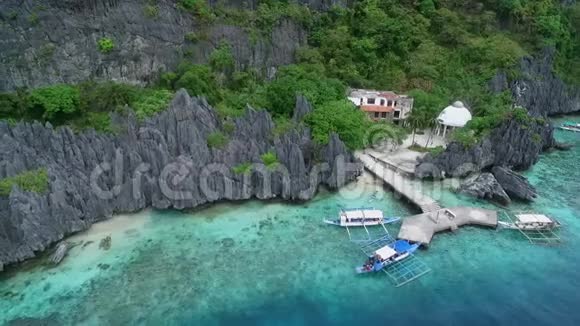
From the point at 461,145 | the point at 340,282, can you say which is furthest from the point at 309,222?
the point at 461,145

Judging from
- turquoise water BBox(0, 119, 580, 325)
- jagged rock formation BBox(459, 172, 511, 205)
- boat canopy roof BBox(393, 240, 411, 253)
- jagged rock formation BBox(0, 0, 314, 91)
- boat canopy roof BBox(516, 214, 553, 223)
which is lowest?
turquoise water BBox(0, 119, 580, 325)

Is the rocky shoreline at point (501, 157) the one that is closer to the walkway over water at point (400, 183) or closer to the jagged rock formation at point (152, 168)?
the walkway over water at point (400, 183)

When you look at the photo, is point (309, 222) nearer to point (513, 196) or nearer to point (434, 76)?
point (513, 196)

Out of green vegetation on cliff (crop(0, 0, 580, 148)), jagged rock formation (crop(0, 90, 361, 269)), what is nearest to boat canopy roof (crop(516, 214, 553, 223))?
green vegetation on cliff (crop(0, 0, 580, 148))

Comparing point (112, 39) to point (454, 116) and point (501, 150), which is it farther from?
point (501, 150)

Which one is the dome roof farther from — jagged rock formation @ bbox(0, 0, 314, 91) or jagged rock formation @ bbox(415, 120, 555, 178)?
jagged rock formation @ bbox(0, 0, 314, 91)
